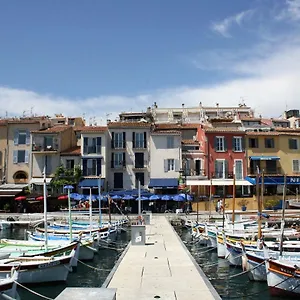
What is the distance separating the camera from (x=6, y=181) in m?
56.0

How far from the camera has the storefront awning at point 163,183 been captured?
52481mm

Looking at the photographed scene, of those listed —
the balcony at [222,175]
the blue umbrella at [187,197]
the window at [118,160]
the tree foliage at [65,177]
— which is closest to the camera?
the blue umbrella at [187,197]

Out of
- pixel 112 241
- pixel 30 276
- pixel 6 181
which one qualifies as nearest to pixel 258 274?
pixel 30 276

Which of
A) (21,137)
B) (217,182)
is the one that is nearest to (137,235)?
(217,182)

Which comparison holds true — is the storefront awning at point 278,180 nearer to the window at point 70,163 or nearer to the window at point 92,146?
the window at point 92,146

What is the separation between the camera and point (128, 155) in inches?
2210

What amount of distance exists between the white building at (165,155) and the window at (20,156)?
17.7 metres

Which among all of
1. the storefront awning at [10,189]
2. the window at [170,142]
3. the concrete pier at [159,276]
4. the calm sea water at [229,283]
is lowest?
the calm sea water at [229,283]

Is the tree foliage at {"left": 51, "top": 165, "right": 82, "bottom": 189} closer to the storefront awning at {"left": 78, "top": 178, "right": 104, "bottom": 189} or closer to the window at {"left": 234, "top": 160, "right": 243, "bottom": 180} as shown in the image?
the storefront awning at {"left": 78, "top": 178, "right": 104, "bottom": 189}

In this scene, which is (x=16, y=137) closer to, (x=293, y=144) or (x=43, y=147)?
(x=43, y=147)

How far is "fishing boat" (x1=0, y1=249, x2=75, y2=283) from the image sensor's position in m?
18.5

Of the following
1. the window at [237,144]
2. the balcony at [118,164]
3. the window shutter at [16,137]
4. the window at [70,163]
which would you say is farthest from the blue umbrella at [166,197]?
the window shutter at [16,137]

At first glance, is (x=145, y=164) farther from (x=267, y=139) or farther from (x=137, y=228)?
(x=137, y=228)

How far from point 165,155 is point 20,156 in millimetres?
20602
